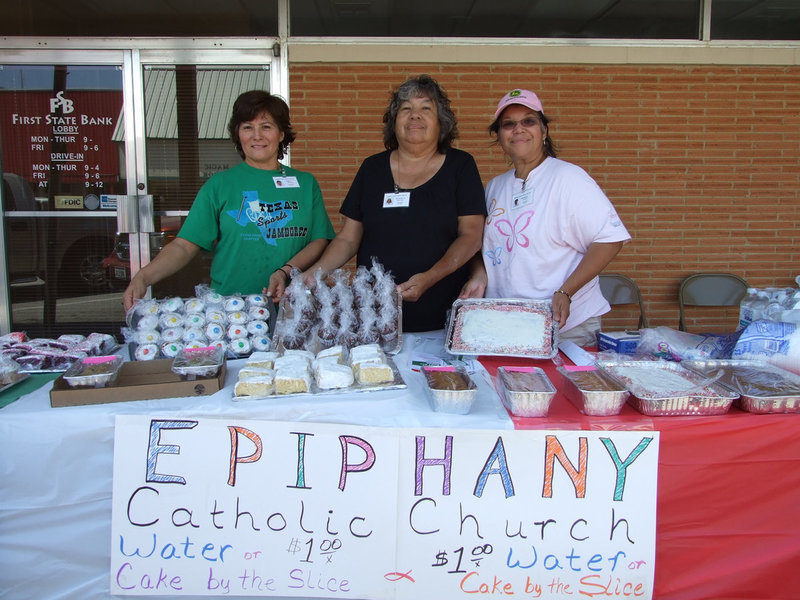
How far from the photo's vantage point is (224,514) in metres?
1.62

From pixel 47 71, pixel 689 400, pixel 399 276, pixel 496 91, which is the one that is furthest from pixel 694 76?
pixel 47 71

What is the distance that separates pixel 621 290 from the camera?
16.3 ft

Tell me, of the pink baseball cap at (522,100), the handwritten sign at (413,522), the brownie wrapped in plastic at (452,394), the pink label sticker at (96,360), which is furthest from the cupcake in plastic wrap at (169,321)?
the pink baseball cap at (522,100)

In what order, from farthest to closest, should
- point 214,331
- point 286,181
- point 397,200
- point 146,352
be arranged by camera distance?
1. point 286,181
2. point 397,200
3. point 214,331
4. point 146,352

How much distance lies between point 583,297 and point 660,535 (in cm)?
112

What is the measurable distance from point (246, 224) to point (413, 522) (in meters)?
1.59

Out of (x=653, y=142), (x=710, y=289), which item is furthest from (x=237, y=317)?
(x=710, y=289)

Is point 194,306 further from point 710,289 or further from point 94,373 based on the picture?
point 710,289

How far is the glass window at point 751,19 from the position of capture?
16.4ft

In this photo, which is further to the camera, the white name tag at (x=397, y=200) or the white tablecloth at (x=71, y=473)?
the white name tag at (x=397, y=200)

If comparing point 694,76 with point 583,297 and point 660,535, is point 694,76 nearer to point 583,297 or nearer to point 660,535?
point 583,297

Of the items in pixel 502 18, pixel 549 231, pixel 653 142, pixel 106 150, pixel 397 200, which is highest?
pixel 502 18

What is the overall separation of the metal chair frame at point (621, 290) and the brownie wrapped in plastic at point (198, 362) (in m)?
3.82

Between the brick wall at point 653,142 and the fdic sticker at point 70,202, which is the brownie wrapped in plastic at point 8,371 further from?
the fdic sticker at point 70,202
